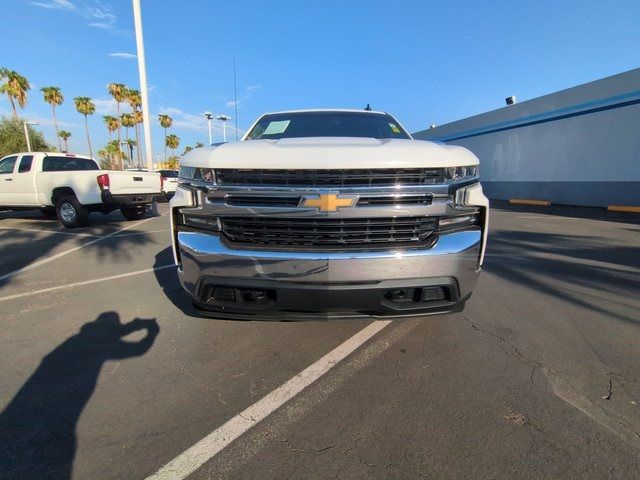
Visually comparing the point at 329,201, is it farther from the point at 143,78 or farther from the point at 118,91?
the point at 118,91

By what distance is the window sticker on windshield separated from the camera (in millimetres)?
4094

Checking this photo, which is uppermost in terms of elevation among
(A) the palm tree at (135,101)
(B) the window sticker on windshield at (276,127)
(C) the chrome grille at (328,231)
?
(A) the palm tree at (135,101)

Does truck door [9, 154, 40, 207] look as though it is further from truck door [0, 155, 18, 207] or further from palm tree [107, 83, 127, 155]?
palm tree [107, 83, 127, 155]

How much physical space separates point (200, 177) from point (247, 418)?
5.14 ft

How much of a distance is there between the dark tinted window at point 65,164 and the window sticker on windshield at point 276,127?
8.75 metres

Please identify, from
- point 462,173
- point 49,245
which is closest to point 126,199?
point 49,245

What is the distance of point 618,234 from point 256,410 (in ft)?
30.4

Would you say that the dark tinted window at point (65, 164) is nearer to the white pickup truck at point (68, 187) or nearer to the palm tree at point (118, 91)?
the white pickup truck at point (68, 187)

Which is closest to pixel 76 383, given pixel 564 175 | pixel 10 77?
pixel 564 175

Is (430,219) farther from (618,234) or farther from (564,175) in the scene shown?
(564,175)

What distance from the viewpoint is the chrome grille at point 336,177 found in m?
2.43

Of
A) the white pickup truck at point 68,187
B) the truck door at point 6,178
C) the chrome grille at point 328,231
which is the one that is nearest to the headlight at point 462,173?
the chrome grille at point 328,231

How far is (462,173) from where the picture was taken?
2.65 metres

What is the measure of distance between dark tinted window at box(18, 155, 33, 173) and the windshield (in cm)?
895
